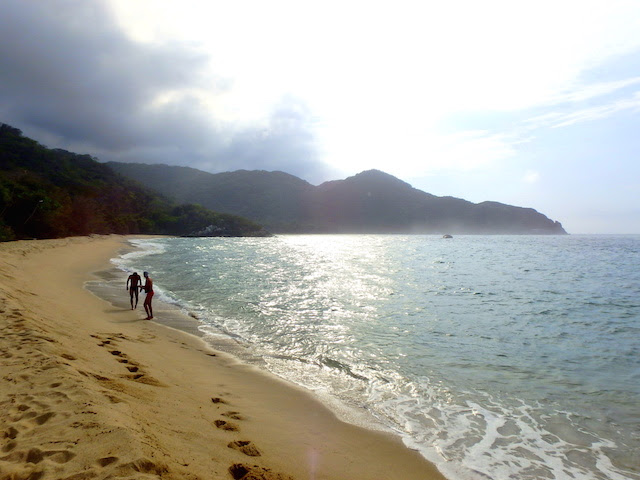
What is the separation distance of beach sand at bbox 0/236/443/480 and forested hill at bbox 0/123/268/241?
42168mm

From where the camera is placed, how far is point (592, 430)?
677 centimetres

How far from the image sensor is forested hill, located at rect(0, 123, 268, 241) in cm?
4819

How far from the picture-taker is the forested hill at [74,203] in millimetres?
48188

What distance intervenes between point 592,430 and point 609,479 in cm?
166

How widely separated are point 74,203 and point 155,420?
80347 mm

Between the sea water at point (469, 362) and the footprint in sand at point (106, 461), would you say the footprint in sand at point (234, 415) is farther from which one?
the footprint in sand at point (106, 461)

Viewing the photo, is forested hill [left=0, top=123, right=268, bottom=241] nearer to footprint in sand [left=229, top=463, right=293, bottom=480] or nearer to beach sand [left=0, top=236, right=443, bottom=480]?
beach sand [left=0, top=236, right=443, bottom=480]

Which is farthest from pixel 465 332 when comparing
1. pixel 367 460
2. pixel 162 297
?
pixel 162 297

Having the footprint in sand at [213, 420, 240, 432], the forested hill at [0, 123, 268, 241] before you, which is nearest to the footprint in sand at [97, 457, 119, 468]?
the footprint in sand at [213, 420, 240, 432]

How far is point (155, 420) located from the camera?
5.04 meters

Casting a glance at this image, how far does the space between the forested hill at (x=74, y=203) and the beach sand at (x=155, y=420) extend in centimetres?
4217

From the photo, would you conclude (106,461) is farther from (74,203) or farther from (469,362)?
(74,203)

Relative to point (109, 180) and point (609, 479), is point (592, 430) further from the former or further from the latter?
point (109, 180)

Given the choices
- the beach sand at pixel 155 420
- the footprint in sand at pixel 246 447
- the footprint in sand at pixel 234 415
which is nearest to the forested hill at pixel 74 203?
the beach sand at pixel 155 420
